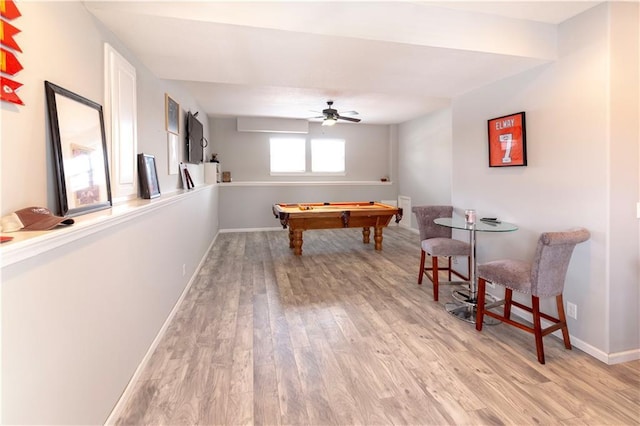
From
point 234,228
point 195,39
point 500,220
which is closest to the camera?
point 195,39

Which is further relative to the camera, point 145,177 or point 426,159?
point 426,159

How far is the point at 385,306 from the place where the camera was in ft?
10.3

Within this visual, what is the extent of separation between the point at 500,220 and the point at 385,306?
138 centimetres

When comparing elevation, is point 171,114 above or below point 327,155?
below

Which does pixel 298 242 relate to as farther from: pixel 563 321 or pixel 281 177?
pixel 563 321

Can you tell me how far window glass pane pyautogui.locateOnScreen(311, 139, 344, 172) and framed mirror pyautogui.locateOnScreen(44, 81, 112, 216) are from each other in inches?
236

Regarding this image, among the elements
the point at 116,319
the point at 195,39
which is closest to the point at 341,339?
the point at 116,319

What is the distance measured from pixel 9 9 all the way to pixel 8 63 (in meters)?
0.21

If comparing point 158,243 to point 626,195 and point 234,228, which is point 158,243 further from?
point 234,228

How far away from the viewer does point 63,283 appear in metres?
1.25

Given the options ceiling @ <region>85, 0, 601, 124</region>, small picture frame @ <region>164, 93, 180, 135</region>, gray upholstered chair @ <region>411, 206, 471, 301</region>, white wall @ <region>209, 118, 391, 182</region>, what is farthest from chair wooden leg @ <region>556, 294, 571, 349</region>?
white wall @ <region>209, 118, 391, 182</region>

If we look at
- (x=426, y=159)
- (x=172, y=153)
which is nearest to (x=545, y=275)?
(x=172, y=153)

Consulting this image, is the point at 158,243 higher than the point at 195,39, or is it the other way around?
the point at 195,39

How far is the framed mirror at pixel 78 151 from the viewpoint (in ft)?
4.71
